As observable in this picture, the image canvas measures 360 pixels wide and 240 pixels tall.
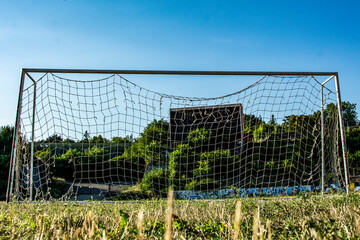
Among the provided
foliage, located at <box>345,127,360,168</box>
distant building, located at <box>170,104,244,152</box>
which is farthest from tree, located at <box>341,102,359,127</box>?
distant building, located at <box>170,104,244,152</box>

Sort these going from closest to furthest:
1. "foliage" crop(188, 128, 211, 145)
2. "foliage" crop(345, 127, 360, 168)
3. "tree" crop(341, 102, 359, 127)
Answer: "foliage" crop(188, 128, 211, 145)
"foliage" crop(345, 127, 360, 168)
"tree" crop(341, 102, 359, 127)

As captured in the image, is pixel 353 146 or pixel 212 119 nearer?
pixel 212 119

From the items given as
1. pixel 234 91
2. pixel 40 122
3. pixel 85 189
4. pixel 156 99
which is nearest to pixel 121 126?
pixel 156 99

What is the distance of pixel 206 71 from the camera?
17.6 feet

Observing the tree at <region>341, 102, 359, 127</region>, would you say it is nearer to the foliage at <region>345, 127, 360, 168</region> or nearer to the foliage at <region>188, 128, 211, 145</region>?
the foliage at <region>345, 127, 360, 168</region>

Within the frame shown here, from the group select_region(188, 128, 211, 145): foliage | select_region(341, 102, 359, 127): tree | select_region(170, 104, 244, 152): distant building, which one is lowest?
select_region(188, 128, 211, 145): foliage

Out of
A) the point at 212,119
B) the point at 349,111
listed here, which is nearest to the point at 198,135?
the point at 212,119

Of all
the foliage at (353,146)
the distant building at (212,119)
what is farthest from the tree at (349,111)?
the distant building at (212,119)

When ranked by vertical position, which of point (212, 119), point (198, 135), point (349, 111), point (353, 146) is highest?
point (349, 111)

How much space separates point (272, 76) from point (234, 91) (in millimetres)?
727

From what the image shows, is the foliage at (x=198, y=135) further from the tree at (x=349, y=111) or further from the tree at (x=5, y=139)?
the tree at (x=349, y=111)

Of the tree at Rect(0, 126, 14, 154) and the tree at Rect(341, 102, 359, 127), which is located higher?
the tree at Rect(341, 102, 359, 127)

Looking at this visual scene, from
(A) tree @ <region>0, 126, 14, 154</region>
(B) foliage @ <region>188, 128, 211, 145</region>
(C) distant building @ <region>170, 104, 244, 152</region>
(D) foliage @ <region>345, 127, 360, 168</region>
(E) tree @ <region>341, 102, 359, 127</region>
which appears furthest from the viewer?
(E) tree @ <region>341, 102, 359, 127</region>

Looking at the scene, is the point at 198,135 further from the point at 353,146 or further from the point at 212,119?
the point at 353,146
